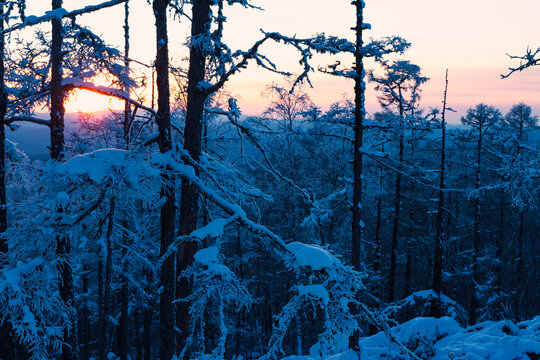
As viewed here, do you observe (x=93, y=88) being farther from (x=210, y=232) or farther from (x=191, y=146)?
(x=210, y=232)

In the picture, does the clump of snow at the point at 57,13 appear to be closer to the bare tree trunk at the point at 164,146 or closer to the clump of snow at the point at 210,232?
the bare tree trunk at the point at 164,146

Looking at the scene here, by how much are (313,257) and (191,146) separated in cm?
301

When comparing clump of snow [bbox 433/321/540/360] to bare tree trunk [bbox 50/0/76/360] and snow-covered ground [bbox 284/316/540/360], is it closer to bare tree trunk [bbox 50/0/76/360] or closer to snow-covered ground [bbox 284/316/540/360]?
snow-covered ground [bbox 284/316/540/360]

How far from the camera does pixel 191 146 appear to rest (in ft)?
20.5

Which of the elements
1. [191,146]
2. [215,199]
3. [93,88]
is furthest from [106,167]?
[93,88]

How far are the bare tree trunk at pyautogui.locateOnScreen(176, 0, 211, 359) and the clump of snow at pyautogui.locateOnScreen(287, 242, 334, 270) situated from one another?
2.03 metres

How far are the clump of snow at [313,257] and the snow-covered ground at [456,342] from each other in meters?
4.71

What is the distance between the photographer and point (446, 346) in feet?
31.8

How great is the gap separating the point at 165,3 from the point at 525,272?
36.1 meters

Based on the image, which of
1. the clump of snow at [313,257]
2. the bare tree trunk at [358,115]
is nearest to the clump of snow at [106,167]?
the clump of snow at [313,257]

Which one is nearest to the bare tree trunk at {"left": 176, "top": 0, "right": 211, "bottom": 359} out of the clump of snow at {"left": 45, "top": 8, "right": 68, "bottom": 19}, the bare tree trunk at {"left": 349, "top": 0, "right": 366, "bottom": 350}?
the clump of snow at {"left": 45, "top": 8, "right": 68, "bottom": 19}

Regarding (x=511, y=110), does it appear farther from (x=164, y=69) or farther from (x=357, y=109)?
(x=164, y=69)

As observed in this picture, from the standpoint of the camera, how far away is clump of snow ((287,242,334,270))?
14.2ft

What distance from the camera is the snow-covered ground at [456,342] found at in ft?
27.7
